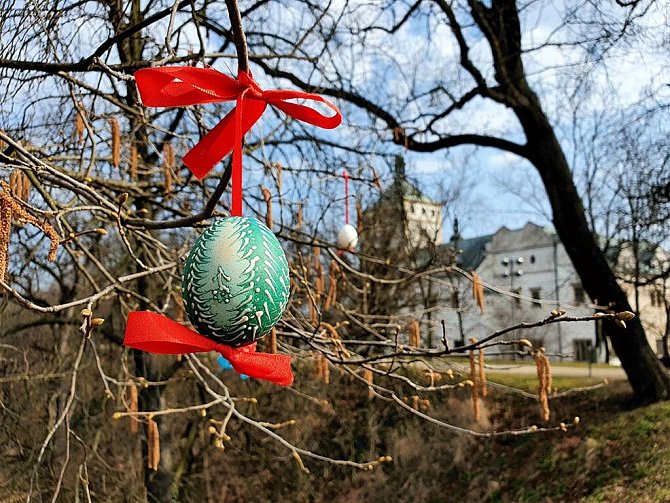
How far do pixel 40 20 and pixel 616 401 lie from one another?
7088 millimetres

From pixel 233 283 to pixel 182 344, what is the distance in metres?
0.13

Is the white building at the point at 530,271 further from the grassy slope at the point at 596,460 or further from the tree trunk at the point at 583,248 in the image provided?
the tree trunk at the point at 583,248

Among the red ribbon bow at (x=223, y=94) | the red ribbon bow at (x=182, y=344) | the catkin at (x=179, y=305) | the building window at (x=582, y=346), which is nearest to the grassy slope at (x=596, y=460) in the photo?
the catkin at (x=179, y=305)

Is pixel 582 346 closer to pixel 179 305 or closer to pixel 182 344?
pixel 179 305

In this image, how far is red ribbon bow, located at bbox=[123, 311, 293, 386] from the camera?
1.04 m

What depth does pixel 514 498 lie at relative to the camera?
261 inches

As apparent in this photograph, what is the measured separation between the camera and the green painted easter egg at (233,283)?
1094 millimetres

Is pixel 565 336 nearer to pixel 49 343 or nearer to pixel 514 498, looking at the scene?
pixel 514 498

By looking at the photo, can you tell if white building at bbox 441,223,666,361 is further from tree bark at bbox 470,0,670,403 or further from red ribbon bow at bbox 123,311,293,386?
red ribbon bow at bbox 123,311,293,386

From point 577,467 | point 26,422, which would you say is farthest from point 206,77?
point 577,467

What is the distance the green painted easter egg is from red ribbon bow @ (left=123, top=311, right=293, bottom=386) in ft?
0.09

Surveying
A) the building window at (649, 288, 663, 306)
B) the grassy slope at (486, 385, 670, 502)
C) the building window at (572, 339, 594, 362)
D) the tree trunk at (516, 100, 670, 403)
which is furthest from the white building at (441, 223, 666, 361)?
the tree trunk at (516, 100, 670, 403)

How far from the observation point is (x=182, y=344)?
3.50 ft

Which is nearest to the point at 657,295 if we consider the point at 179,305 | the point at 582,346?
the point at 179,305
